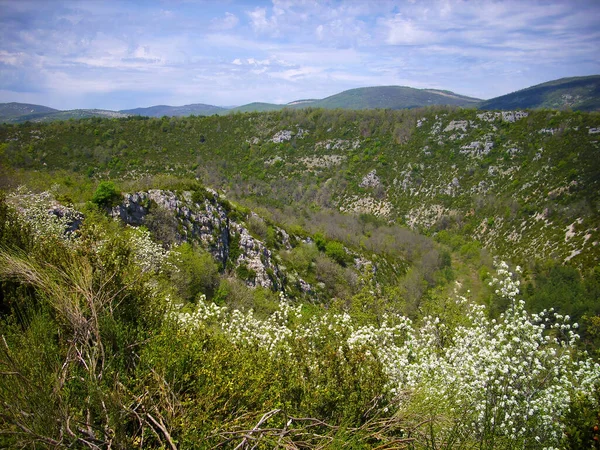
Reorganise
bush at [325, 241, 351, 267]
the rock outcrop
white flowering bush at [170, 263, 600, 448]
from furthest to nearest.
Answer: bush at [325, 241, 351, 267] < the rock outcrop < white flowering bush at [170, 263, 600, 448]

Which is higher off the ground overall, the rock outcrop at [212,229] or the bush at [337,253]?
the rock outcrop at [212,229]

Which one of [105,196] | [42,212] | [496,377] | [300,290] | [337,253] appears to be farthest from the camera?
[337,253]

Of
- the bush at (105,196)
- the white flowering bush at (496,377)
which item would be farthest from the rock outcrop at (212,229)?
the white flowering bush at (496,377)

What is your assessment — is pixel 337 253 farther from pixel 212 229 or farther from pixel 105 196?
pixel 105 196

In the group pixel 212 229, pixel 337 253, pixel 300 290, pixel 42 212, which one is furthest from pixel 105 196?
pixel 337 253

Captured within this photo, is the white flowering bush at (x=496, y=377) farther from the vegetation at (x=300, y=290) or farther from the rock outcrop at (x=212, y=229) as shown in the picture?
the rock outcrop at (x=212, y=229)

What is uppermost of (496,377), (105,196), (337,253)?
(105,196)

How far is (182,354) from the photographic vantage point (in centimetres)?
550

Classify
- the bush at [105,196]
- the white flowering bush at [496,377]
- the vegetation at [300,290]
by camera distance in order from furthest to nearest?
the bush at [105,196], the white flowering bush at [496,377], the vegetation at [300,290]

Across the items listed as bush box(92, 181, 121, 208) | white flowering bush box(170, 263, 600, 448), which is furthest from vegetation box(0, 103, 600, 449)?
bush box(92, 181, 121, 208)

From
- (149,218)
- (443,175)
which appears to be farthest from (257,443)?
(443,175)

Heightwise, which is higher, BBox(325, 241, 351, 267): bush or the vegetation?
the vegetation

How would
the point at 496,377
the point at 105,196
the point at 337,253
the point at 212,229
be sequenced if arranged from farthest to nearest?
the point at 337,253 < the point at 212,229 < the point at 105,196 < the point at 496,377

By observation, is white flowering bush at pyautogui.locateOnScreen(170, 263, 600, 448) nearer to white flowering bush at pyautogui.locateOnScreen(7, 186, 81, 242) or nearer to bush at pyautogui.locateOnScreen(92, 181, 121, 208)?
white flowering bush at pyautogui.locateOnScreen(7, 186, 81, 242)
